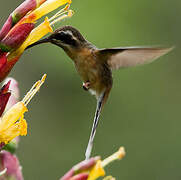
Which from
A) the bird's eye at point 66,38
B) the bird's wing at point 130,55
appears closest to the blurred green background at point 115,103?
the bird's wing at point 130,55

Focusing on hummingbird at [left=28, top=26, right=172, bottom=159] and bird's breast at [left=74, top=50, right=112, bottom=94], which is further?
bird's breast at [left=74, top=50, right=112, bottom=94]

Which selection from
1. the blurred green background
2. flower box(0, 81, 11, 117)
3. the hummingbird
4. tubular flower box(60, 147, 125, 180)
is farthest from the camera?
the blurred green background

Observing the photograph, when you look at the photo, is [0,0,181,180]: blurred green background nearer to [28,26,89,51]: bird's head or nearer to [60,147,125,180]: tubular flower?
[28,26,89,51]: bird's head

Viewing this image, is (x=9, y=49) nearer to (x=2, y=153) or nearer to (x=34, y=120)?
(x=2, y=153)

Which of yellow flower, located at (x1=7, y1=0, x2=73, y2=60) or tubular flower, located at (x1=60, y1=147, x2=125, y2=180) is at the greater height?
yellow flower, located at (x1=7, y1=0, x2=73, y2=60)

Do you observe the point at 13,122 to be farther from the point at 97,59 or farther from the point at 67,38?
the point at 97,59

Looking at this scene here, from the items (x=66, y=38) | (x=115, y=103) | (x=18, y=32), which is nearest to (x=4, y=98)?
(x=18, y=32)

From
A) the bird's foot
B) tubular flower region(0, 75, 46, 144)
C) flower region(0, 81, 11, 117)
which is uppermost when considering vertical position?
flower region(0, 81, 11, 117)

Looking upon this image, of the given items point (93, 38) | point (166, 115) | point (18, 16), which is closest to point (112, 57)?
point (18, 16)

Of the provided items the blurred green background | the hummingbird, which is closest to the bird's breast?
→ the hummingbird
